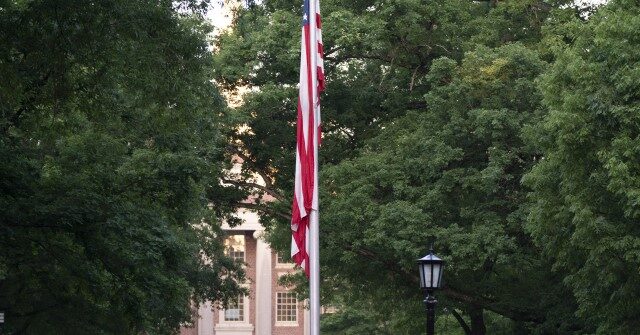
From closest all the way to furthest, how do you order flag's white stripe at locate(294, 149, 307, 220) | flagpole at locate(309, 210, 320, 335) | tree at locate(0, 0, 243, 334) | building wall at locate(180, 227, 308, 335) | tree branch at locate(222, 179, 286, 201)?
flagpole at locate(309, 210, 320, 335) → tree at locate(0, 0, 243, 334) → flag's white stripe at locate(294, 149, 307, 220) → tree branch at locate(222, 179, 286, 201) → building wall at locate(180, 227, 308, 335)

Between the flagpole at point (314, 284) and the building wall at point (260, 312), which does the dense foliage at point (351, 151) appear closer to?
the flagpole at point (314, 284)

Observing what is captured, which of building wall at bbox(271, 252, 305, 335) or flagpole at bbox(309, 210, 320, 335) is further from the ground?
building wall at bbox(271, 252, 305, 335)

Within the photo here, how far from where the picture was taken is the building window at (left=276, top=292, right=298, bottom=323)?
8769cm

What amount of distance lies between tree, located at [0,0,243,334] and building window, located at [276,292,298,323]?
2150 inches

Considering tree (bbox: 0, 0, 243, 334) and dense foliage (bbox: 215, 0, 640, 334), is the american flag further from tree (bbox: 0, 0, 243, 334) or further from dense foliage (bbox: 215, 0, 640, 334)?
dense foliage (bbox: 215, 0, 640, 334)

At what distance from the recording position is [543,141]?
2888cm

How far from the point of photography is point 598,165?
2762 cm

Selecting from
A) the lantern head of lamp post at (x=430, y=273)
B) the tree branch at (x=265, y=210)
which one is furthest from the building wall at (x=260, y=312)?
the lantern head of lamp post at (x=430, y=273)

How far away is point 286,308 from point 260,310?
5.53ft

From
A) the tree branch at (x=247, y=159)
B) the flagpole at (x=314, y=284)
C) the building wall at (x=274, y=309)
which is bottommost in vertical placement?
the flagpole at (x=314, y=284)

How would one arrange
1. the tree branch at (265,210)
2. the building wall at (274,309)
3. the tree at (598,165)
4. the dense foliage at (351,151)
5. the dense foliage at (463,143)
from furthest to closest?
the building wall at (274,309) → the tree branch at (265,210) → the dense foliage at (463,143) → the tree at (598,165) → the dense foliage at (351,151)

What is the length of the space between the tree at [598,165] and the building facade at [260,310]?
58.6 metres

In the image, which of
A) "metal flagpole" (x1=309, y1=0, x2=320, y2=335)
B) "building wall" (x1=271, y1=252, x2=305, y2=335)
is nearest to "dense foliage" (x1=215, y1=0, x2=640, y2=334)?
"metal flagpole" (x1=309, y1=0, x2=320, y2=335)

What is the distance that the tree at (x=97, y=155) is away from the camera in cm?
1798
